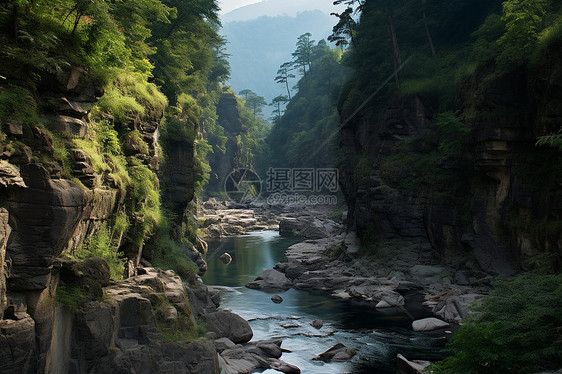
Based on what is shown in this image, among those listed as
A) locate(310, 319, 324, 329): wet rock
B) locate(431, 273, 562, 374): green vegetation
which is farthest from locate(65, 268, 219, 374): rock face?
locate(310, 319, 324, 329): wet rock

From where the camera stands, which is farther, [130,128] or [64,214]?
[130,128]

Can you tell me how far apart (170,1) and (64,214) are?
22.8 m

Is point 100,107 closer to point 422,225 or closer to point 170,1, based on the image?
point 170,1

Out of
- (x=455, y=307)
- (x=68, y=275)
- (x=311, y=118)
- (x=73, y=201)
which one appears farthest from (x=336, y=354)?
(x=311, y=118)

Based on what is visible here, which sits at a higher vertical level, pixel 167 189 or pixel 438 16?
pixel 438 16

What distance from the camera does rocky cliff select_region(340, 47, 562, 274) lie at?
75.4 feet

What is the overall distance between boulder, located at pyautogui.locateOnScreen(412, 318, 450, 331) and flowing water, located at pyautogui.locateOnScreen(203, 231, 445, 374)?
1.35ft

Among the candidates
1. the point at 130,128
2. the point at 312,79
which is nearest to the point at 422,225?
the point at 130,128

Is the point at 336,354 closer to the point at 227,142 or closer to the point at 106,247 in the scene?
the point at 106,247

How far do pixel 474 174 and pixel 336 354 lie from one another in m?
16.4

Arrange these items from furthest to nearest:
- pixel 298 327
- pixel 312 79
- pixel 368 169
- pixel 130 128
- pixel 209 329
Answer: pixel 312 79, pixel 368 169, pixel 298 327, pixel 209 329, pixel 130 128

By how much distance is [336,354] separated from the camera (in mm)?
17656

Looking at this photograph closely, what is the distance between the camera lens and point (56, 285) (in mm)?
9891

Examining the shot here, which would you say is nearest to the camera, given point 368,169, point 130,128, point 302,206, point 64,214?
point 64,214
